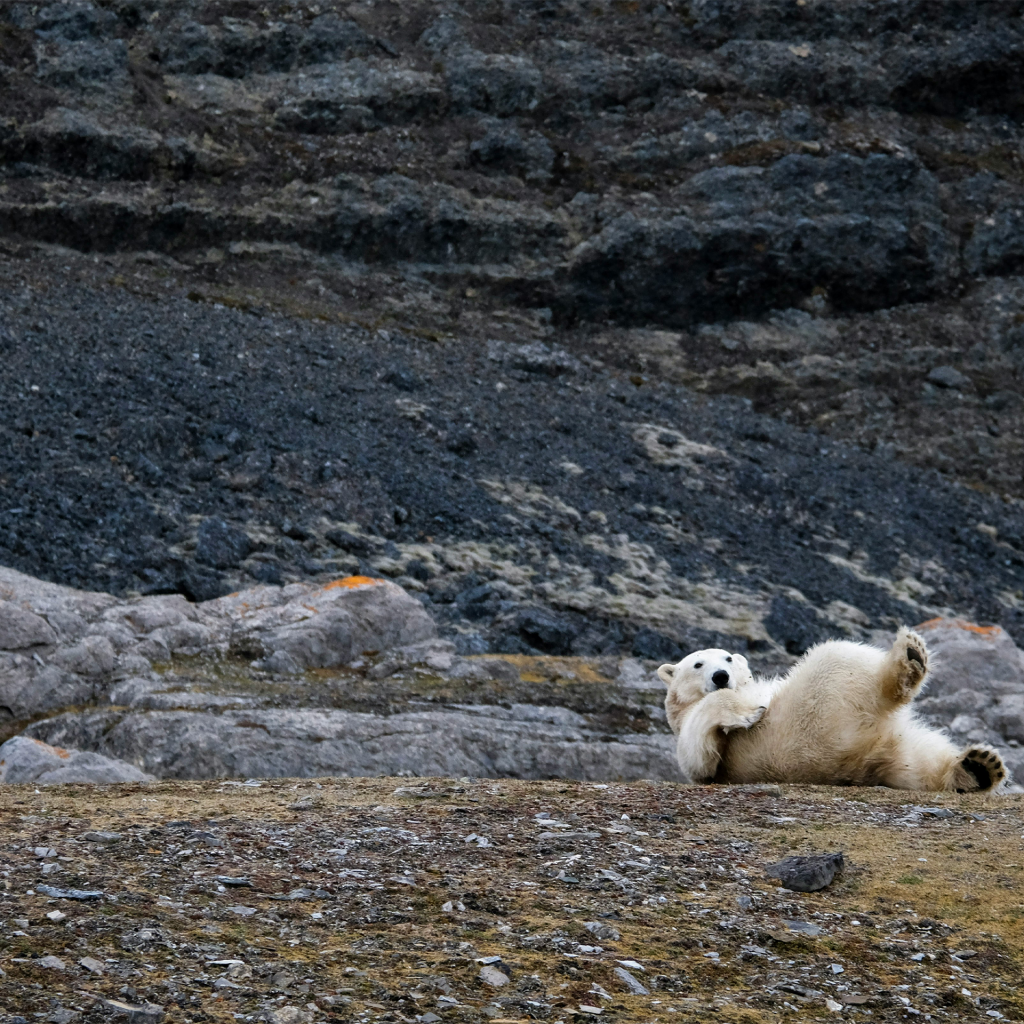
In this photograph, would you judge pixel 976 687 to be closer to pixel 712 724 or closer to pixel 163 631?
pixel 712 724

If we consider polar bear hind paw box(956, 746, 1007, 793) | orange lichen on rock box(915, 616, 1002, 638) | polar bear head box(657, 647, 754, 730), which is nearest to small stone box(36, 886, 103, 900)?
polar bear head box(657, 647, 754, 730)

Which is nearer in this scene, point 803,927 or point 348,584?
point 803,927

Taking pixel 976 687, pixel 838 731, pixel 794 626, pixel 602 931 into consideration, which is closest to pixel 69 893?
pixel 602 931

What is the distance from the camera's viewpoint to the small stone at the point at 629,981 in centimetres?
319

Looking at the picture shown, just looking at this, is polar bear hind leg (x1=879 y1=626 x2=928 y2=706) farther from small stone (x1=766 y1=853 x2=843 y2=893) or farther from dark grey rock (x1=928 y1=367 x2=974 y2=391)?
dark grey rock (x1=928 y1=367 x2=974 y2=391)

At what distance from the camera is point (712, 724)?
6.44 m

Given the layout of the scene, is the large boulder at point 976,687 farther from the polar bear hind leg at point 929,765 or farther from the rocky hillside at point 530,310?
the polar bear hind leg at point 929,765

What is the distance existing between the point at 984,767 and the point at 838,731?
29.0 inches

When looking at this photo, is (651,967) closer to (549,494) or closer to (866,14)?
(549,494)

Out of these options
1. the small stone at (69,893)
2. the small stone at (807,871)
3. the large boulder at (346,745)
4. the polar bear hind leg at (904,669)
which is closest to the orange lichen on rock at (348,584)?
the large boulder at (346,745)

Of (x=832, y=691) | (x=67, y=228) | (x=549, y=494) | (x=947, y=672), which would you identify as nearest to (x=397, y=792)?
(x=832, y=691)

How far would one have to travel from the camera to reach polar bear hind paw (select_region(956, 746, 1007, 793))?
241 inches

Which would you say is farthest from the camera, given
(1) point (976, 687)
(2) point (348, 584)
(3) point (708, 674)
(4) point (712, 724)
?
(1) point (976, 687)

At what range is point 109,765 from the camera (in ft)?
23.3
